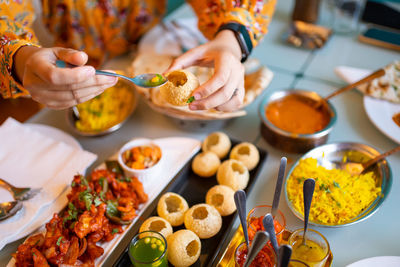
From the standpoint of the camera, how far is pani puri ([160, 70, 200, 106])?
1061 millimetres

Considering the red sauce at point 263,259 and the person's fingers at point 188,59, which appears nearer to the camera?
the red sauce at point 263,259

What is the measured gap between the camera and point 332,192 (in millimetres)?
1115

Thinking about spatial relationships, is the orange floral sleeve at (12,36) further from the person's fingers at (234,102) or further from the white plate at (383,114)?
the white plate at (383,114)

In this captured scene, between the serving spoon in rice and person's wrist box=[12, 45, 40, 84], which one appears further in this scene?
the serving spoon in rice

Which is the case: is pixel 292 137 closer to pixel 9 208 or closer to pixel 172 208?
pixel 172 208

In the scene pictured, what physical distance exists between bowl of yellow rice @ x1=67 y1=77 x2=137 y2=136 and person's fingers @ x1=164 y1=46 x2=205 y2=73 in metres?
0.50

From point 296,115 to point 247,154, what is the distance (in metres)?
0.33

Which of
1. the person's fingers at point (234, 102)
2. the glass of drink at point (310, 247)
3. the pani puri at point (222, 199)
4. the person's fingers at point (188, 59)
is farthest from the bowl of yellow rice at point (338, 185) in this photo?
the person's fingers at point (188, 59)

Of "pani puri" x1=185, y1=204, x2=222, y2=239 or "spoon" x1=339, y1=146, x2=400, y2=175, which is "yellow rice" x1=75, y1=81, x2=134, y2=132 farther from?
"spoon" x1=339, y1=146, x2=400, y2=175

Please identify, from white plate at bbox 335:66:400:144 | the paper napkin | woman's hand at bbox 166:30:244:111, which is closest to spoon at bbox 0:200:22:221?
the paper napkin

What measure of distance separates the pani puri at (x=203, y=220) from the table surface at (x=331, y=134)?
18 centimetres

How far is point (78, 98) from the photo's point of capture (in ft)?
3.37

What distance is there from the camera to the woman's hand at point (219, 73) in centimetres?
104

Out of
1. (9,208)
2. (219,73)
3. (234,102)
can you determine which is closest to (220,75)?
(219,73)
